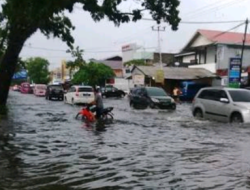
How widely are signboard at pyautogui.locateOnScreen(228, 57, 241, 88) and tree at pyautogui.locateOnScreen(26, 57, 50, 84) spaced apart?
3258 inches

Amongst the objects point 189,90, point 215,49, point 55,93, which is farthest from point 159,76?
point 55,93

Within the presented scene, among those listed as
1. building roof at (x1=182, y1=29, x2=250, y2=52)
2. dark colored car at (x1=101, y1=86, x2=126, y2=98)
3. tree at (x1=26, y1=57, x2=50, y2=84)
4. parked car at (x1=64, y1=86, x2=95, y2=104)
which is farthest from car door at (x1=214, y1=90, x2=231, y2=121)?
tree at (x1=26, y1=57, x2=50, y2=84)

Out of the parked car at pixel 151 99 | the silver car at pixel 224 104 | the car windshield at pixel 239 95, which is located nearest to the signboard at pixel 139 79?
the parked car at pixel 151 99

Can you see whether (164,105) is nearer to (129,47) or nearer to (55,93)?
(55,93)

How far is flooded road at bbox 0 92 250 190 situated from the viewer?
323 inches

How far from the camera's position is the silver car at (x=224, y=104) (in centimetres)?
1856

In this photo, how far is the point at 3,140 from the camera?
46.6ft

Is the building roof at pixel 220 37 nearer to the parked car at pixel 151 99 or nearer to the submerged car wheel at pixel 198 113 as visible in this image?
the parked car at pixel 151 99

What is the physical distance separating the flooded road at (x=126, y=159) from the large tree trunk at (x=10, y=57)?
565cm

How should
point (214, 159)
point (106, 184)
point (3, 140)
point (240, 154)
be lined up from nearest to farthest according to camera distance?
point (106, 184) < point (214, 159) < point (240, 154) < point (3, 140)

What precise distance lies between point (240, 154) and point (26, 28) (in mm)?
11935

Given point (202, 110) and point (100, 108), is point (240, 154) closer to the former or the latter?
point (202, 110)

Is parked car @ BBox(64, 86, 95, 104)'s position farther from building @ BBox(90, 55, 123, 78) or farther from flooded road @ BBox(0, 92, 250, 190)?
building @ BBox(90, 55, 123, 78)

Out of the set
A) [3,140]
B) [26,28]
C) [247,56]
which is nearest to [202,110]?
[26,28]
